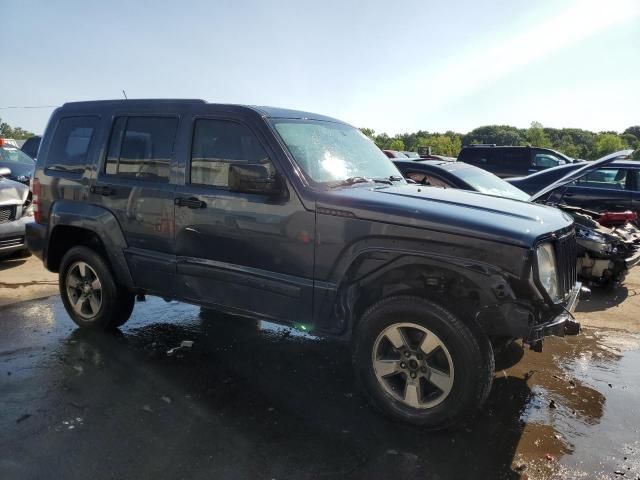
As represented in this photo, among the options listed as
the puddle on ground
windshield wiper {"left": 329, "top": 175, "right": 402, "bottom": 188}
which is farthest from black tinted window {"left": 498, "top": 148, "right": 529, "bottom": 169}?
windshield wiper {"left": 329, "top": 175, "right": 402, "bottom": 188}

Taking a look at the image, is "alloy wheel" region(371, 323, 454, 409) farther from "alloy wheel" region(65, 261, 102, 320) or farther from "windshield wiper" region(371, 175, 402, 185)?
"alloy wheel" region(65, 261, 102, 320)

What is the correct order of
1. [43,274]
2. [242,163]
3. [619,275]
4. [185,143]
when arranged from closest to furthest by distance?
1. [242,163]
2. [185,143]
3. [619,275]
4. [43,274]

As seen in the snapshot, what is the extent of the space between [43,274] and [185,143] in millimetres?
4458

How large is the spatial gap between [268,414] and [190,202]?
170 cm

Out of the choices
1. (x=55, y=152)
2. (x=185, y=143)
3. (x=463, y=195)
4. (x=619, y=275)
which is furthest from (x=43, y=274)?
(x=619, y=275)

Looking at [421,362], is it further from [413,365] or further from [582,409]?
[582,409]

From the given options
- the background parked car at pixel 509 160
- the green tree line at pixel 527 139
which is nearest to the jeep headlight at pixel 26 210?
the background parked car at pixel 509 160

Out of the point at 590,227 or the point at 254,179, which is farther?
the point at 590,227

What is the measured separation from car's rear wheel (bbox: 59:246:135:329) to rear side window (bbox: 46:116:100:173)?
2.63ft

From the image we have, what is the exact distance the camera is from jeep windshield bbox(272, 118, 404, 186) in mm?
3689

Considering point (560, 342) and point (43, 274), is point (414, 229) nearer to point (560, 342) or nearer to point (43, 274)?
point (560, 342)

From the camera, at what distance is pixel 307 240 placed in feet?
11.3

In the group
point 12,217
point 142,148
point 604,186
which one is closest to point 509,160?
point 604,186

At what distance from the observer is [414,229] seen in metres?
3.09
